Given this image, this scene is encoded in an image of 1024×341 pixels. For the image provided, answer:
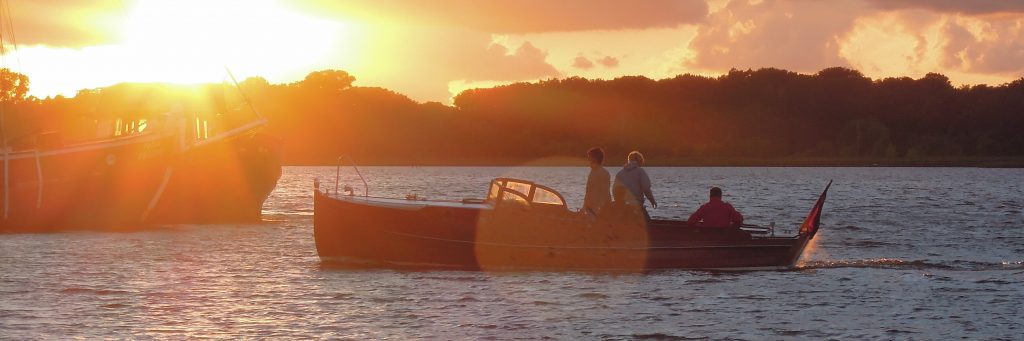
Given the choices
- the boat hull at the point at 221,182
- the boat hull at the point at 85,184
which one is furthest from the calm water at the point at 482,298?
the boat hull at the point at 221,182

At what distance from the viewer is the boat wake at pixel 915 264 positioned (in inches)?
1121

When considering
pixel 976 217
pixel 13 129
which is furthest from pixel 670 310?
pixel 13 129

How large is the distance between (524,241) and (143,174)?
22648 mm

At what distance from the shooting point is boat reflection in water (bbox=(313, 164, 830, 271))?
24.9m

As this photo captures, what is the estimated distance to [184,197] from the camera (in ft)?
154

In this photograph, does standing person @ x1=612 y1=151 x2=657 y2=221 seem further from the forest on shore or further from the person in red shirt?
the forest on shore

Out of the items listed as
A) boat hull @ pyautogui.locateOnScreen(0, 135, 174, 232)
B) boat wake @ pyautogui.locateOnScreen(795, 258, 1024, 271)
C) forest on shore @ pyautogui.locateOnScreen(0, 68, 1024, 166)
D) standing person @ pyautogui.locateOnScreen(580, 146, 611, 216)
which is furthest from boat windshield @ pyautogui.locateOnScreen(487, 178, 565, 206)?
forest on shore @ pyautogui.locateOnScreen(0, 68, 1024, 166)

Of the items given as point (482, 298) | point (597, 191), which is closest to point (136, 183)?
point (597, 191)

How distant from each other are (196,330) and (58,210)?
988 inches

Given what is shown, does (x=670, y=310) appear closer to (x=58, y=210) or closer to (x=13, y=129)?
(x=58, y=210)

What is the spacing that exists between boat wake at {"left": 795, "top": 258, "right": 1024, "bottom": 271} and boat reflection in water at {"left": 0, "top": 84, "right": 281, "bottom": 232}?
23.8 m

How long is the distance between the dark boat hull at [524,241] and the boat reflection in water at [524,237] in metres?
0.02

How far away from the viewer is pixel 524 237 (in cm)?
2500

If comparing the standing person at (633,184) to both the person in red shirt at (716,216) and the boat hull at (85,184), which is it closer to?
the person in red shirt at (716,216)
